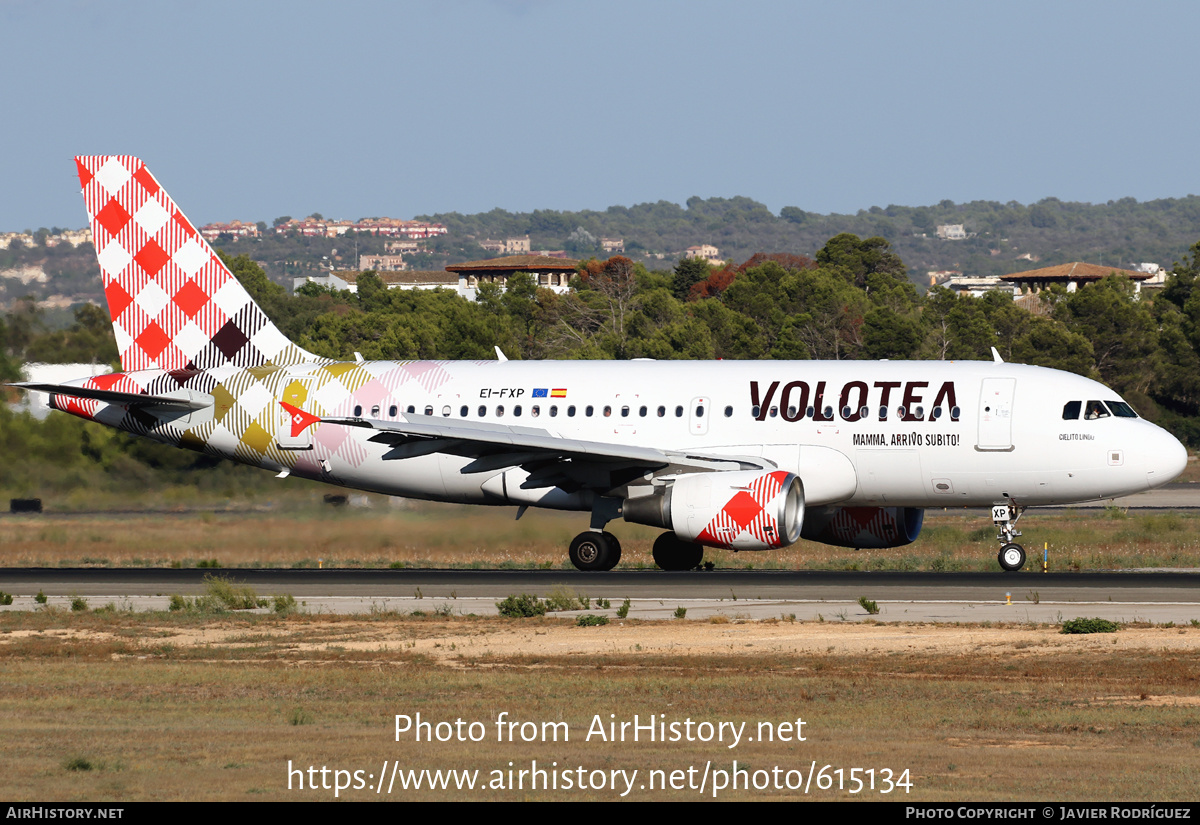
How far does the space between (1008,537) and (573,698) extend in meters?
17.4

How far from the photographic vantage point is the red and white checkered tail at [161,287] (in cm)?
3694

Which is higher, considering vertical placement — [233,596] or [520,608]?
[520,608]

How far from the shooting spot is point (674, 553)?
34094 millimetres

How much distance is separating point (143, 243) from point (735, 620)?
19.5 metres

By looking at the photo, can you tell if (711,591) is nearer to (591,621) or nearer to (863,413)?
(591,621)

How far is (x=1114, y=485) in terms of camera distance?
103ft

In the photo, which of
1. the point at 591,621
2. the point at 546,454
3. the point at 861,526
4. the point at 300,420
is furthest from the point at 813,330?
the point at 591,621

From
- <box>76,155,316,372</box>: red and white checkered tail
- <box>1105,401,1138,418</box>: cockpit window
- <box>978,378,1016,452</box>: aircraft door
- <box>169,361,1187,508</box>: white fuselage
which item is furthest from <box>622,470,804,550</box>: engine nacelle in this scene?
<box>76,155,316,372</box>: red and white checkered tail

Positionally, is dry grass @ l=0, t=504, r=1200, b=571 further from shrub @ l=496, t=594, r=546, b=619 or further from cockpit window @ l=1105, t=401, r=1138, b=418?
shrub @ l=496, t=594, r=546, b=619

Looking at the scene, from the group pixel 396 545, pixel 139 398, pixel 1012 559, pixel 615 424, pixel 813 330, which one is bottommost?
pixel 396 545

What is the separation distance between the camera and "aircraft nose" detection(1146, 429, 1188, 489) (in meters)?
31.1

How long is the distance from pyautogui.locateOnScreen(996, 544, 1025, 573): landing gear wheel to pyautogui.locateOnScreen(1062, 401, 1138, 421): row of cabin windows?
2.72 meters

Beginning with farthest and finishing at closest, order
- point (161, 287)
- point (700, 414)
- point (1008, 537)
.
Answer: point (161, 287)
point (700, 414)
point (1008, 537)

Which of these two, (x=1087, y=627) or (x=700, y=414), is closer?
(x=1087, y=627)
